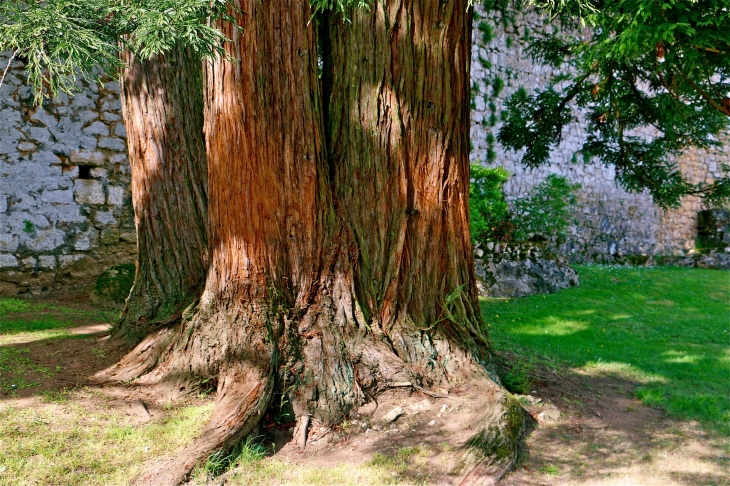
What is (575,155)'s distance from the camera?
13.4m

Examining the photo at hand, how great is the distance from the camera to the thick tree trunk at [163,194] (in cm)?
473

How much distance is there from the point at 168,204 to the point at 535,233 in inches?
295

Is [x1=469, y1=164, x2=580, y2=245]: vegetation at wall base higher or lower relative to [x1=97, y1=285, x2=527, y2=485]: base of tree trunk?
higher

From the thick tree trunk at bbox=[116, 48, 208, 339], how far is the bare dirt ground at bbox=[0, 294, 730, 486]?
0.65 meters

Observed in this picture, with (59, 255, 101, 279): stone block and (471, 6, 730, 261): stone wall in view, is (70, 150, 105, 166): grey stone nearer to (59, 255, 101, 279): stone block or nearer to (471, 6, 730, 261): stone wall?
(59, 255, 101, 279): stone block

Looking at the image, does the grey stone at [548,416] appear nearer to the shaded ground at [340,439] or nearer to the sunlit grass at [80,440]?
the shaded ground at [340,439]

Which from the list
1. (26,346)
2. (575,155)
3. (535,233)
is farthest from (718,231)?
(26,346)

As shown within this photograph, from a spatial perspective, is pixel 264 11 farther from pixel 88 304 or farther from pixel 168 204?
pixel 88 304

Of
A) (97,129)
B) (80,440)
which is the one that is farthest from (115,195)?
(80,440)

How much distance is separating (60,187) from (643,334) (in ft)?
24.3

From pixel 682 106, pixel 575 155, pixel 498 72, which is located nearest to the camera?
pixel 682 106

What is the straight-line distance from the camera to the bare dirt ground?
3285mm

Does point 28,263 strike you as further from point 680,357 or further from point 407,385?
point 680,357

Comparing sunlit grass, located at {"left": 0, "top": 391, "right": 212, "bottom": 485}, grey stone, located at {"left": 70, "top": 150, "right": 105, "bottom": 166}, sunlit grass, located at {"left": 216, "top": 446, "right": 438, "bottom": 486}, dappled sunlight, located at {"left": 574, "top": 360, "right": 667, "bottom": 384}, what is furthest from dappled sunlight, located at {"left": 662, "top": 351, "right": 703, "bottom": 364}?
grey stone, located at {"left": 70, "top": 150, "right": 105, "bottom": 166}
